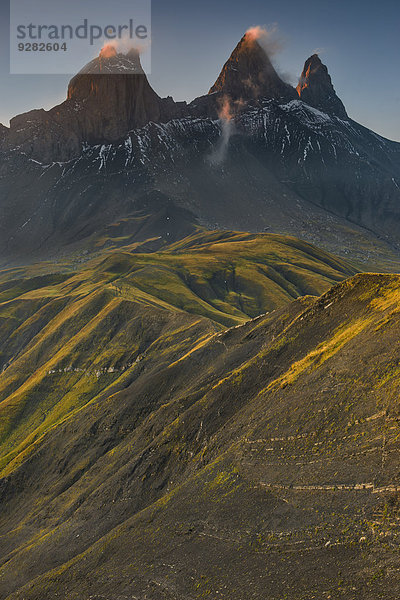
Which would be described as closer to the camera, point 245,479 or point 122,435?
point 245,479

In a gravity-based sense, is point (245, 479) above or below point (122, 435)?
above

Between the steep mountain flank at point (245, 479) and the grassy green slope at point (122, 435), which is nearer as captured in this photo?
the steep mountain flank at point (245, 479)

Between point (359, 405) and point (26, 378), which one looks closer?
point (359, 405)

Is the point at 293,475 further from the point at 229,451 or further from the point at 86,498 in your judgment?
the point at 86,498

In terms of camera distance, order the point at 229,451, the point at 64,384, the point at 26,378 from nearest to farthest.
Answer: the point at 229,451 < the point at 64,384 < the point at 26,378

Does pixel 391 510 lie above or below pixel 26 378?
above

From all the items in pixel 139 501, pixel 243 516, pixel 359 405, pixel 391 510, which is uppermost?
pixel 359 405

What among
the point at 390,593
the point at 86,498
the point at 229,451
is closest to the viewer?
the point at 390,593

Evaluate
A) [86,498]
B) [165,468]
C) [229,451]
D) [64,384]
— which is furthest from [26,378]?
[229,451]

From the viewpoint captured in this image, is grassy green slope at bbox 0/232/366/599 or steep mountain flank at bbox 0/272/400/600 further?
grassy green slope at bbox 0/232/366/599
